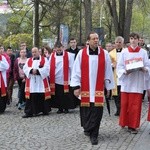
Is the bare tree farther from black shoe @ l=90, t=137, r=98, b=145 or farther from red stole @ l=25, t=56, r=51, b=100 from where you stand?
black shoe @ l=90, t=137, r=98, b=145

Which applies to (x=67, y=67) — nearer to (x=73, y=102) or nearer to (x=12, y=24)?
(x=73, y=102)

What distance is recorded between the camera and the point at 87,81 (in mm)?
8914

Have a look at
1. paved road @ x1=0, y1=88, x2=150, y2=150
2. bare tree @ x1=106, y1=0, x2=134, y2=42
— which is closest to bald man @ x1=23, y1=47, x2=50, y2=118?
paved road @ x1=0, y1=88, x2=150, y2=150

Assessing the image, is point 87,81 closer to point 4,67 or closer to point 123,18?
point 4,67

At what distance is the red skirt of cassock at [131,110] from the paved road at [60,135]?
22 centimetres

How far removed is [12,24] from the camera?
33.8 metres

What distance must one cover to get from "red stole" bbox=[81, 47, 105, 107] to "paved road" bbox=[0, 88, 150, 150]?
0.76 metres

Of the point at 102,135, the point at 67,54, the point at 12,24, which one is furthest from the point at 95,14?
the point at 102,135

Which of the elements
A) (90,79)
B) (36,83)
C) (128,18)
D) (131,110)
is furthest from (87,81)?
(128,18)

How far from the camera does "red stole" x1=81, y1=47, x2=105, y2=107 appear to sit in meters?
8.88

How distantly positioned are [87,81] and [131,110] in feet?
4.22

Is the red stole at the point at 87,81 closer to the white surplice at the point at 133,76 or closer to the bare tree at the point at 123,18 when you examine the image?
the white surplice at the point at 133,76

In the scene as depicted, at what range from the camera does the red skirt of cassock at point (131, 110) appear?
9.53 metres

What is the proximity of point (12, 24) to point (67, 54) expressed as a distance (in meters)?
21.5
